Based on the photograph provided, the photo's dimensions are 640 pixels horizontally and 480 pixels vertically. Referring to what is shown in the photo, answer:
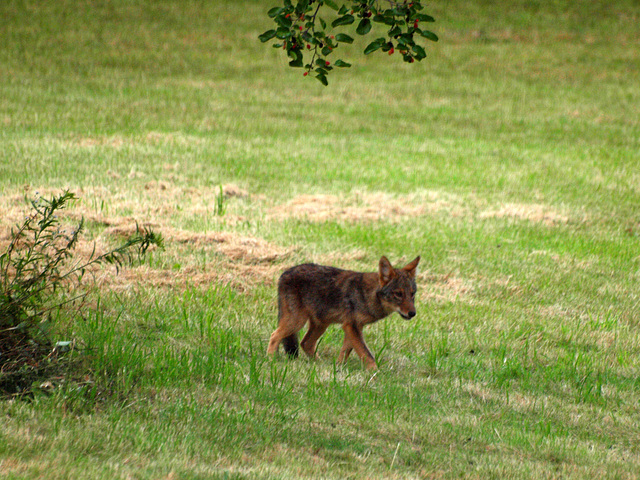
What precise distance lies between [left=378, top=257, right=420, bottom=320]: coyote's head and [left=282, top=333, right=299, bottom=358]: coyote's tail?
0.87 metres

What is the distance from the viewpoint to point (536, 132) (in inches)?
931

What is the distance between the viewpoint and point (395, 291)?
23.0ft

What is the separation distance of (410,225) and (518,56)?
21.7 meters

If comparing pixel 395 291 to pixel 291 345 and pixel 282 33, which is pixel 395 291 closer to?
pixel 291 345

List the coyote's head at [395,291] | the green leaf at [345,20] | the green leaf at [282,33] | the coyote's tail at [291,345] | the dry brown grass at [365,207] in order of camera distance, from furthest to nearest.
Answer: the dry brown grass at [365,207] → the coyote's tail at [291,345] → the coyote's head at [395,291] → the green leaf at [282,33] → the green leaf at [345,20]

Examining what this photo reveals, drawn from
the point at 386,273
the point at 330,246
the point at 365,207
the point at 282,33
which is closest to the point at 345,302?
the point at 386,273

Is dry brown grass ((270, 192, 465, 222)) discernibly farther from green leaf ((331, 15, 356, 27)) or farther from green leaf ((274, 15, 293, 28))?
green leaf ((331, 15, 356, 27))

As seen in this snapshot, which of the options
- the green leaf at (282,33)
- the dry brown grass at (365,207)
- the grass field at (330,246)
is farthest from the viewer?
the dry brown grass at (365,207)

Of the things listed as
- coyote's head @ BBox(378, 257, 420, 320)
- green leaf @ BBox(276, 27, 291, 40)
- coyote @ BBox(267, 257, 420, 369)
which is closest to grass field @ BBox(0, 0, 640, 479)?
coyote @ BBox(267, 257, 420, 369)

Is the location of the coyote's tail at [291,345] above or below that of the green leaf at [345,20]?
below

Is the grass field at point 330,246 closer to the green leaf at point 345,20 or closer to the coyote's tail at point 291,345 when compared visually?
the coyote's tail at point 291,345

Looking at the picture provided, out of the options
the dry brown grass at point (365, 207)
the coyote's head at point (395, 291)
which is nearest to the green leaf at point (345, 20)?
the coyote's head at point (395, 291)

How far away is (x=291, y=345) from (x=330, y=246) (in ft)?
14.5

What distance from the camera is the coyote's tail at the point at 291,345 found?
7284mm
